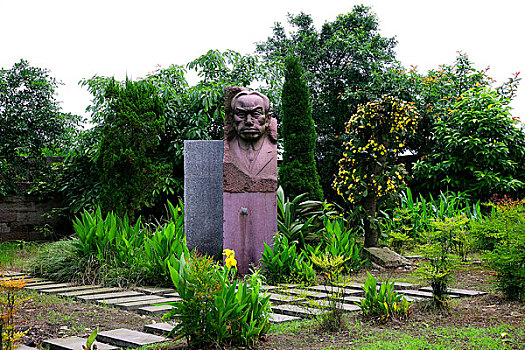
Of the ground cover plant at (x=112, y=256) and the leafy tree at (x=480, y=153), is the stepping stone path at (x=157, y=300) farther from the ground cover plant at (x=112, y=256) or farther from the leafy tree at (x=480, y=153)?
the leafy tree at (x=480, y=153)

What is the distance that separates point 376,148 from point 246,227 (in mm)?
2231

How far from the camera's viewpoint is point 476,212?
9.30 m

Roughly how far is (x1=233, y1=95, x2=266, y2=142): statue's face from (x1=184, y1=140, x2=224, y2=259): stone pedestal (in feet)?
1.90

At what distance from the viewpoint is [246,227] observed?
19.9 feet

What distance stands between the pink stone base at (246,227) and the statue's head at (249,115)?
0.72m

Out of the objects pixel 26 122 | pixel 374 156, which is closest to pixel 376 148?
pixel 374 156

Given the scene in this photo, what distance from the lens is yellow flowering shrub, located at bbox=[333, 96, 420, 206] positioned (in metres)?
7.02

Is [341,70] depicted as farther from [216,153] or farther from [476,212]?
[216,153]

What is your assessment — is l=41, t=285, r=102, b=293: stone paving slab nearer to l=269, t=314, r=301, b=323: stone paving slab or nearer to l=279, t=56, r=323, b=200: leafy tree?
l=269, t=314, r=301, b=323: stone paving slab

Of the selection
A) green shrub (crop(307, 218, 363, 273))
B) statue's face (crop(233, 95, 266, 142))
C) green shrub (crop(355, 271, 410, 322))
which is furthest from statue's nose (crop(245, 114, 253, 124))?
green shrub (crop(355, 271, 410, 322))

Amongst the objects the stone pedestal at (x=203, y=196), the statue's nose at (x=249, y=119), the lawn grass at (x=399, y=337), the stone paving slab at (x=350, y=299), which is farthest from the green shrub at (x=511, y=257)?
the stone pedestal at (x=203, y=196)

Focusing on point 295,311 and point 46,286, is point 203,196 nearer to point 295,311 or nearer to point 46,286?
point 46,286

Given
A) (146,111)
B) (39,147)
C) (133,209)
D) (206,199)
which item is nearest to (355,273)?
(206,199)

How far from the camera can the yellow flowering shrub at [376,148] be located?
7.02 meters
